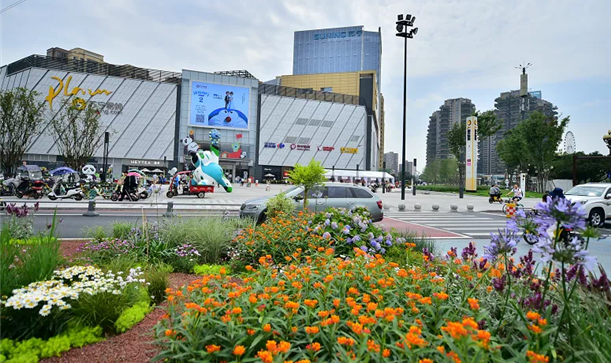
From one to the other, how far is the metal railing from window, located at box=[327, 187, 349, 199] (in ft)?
216

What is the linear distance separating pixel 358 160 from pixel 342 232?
7854 centimetres

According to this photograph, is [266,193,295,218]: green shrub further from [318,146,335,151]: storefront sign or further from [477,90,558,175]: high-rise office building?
[318,146,335,151]: storefront sign

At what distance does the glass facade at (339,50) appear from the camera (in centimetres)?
12344

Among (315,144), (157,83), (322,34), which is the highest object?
(322,34)

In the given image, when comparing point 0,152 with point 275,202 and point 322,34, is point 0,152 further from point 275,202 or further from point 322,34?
point 322,34

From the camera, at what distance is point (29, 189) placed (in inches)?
766

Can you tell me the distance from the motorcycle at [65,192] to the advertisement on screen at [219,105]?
48665 mm

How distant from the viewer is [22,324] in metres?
2.90

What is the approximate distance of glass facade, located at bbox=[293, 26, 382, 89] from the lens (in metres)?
123

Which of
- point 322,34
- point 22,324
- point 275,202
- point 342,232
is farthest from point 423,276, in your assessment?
point 322,34

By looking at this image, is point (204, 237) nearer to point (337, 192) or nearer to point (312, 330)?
point (312, 330)

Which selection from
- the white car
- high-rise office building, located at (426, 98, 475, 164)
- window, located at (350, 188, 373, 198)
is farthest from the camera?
high-rise office building, located at (426, 98, 475, 164)

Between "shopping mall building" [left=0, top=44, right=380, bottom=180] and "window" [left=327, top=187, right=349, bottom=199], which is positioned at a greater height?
"shopping mall building" [left=0, top=44, right=380, bottom=180]

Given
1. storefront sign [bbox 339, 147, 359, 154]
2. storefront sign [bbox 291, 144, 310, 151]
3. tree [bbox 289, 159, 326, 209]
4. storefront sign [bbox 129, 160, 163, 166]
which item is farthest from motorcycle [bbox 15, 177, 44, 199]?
storefront sign [bbox 339, 147, 359, 154]
